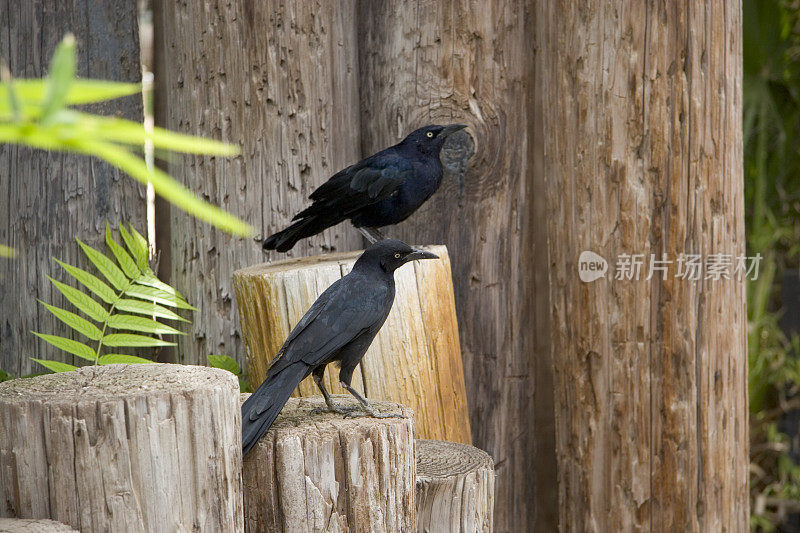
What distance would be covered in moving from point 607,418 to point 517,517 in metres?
0.62

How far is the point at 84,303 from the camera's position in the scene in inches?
117

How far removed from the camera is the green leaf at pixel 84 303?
9.65ft

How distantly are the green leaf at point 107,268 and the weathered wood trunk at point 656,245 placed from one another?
1696 millimetres

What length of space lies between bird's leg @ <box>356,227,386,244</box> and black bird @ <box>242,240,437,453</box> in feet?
3.03

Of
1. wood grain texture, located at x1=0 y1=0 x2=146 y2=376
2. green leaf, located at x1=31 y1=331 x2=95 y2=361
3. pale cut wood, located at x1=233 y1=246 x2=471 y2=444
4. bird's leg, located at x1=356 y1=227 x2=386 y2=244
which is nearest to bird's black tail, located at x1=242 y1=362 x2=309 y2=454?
pale cut wood, located at x1=233 y1=246 x2=471 y2=444

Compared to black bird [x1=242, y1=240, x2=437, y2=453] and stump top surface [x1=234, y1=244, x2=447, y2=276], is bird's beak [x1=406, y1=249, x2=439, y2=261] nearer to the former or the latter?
black bird [x1=242, y1=240, x2=437, y2=453]

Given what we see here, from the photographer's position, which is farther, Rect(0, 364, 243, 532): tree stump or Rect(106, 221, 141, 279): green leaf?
Rect(106, 221, 141, 279): green leaf

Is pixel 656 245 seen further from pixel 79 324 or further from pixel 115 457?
pixel 79 324

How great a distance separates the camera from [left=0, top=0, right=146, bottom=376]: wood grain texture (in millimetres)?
3057

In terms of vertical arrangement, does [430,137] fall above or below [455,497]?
above

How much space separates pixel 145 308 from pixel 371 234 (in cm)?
97

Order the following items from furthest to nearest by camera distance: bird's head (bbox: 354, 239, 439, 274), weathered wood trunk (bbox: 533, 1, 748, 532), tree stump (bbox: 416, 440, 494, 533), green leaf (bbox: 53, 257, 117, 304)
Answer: green leaf (bbox: 53, 257, 117, 304) → weathered wood trunk (bbox: 533, 1, 748, 532) → bird's head (bbox: 354, 239, 439, 274) → tree stump (bbox: 416, 440, 494, 533)

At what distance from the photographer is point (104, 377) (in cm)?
186

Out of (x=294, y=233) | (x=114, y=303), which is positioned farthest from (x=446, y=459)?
(x=114, y=303)
